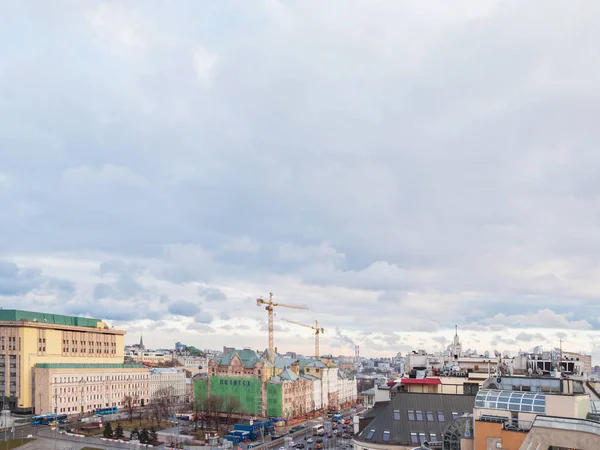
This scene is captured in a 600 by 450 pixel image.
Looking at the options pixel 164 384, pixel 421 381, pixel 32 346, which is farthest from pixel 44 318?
pixel 421 381

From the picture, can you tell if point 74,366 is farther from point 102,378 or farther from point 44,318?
point 44,318

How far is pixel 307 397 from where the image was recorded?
17138cm

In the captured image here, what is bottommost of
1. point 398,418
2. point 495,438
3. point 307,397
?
point 307,397

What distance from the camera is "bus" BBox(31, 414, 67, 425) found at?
13488cm

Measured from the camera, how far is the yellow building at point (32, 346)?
14762 cm

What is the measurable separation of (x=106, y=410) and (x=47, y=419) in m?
21.7

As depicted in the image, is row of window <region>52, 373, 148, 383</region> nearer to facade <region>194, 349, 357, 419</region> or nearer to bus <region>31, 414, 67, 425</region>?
bus <region>31, 414, 67, 425</region>

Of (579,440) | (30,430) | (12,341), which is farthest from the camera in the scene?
(12,341)

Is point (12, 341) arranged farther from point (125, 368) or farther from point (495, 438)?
point (495, 438)

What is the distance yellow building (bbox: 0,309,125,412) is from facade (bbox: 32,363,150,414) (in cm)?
355

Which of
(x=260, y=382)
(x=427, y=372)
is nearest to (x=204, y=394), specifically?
(x=260, y=382)

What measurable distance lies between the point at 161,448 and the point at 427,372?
5328 centimetres

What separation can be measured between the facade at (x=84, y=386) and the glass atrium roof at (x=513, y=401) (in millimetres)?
133537

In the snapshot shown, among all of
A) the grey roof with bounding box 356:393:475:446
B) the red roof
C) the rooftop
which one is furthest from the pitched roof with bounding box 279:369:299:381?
the grey roof with bounding box 356:393:475:446
